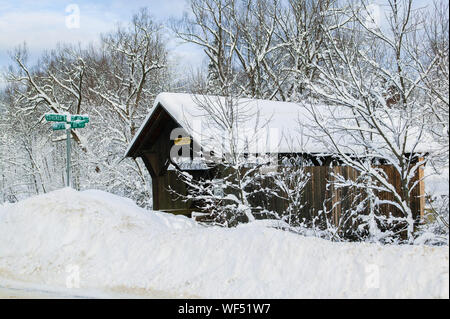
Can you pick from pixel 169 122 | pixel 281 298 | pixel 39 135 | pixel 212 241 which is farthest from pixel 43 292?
pixel 39 135

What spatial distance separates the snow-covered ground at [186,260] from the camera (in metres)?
5.73

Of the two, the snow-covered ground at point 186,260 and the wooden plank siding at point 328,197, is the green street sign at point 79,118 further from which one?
the wooden plank siding at point 328,197

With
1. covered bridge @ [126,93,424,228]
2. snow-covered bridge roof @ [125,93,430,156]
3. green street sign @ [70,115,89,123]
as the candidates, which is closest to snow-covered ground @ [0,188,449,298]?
green street sign @ [70,115,89,123]

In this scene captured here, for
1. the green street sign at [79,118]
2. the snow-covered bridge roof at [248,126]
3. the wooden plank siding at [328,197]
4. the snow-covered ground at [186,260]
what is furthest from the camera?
the green street sign at [79,118]

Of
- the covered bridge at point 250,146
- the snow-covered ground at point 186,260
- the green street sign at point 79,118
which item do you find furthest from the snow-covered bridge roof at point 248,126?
the snow-covered ground at point 186,260

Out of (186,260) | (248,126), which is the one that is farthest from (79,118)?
(186,260)

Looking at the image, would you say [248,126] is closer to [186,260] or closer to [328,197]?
[328,197]

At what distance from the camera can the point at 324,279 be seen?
19.5ft

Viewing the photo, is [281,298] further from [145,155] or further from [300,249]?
[145,155]

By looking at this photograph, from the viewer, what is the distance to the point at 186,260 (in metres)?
7.16

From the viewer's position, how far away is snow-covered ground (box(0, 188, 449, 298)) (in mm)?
5730

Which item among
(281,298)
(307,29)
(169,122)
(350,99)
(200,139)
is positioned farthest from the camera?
(307,29)

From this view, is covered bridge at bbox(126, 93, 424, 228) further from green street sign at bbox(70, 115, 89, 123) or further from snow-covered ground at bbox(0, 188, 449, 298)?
snow-covered ground at bbox(0, 188, 449, 298)
